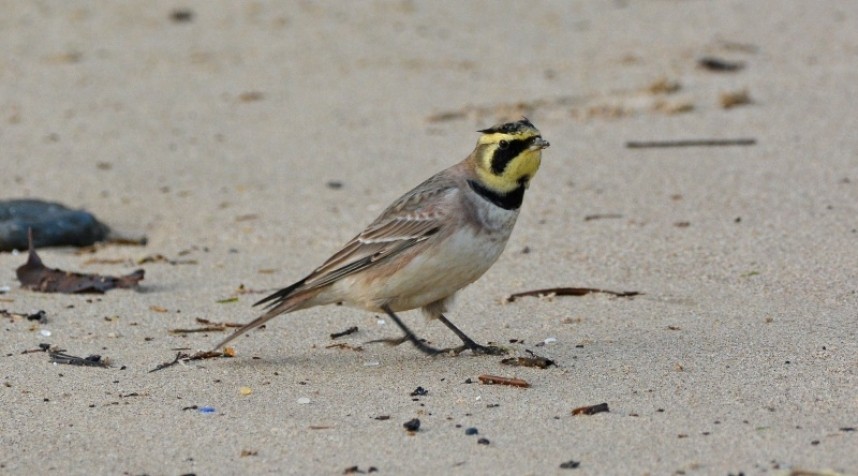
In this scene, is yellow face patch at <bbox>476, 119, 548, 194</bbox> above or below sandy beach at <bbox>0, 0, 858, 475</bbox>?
above

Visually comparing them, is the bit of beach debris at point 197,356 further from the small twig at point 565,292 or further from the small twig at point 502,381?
the small twig at point 565,292

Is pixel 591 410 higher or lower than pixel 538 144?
lower

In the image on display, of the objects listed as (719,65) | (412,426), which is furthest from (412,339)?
(719,65)

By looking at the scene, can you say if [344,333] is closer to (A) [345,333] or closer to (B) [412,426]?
(A) [345,333]

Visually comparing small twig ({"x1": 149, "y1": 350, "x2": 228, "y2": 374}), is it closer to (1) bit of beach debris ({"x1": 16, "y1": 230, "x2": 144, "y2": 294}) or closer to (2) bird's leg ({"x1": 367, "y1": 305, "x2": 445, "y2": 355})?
(2) bird's leg ({"x1": 367, "y1": 305, "x2": 445, "y2": 355})

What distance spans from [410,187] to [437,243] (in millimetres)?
3286

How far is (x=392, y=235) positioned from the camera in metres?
6.19

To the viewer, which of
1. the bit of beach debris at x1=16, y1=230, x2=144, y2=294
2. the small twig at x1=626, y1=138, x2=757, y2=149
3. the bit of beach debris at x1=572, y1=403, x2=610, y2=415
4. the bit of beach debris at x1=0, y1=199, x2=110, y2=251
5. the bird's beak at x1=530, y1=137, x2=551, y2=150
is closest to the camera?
the bit of beach debris at x1=572, y1=403, x2=610, y2=415

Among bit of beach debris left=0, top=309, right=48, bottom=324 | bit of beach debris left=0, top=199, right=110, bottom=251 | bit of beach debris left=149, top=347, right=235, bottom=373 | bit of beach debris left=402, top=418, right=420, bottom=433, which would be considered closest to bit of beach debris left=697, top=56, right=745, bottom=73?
bit of beach debris left=0, top=199, right=110, bottom=251

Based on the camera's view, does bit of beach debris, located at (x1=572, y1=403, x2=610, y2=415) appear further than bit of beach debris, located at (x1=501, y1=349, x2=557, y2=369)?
No

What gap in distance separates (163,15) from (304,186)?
17.3ft

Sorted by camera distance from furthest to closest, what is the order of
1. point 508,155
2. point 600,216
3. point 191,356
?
1. point 600,216
2. point 191,356
3. point 508,155

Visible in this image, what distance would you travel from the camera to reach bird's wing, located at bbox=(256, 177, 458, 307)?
6070mm

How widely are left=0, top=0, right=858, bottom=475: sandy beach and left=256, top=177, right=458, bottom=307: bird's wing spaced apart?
0.38 metres
